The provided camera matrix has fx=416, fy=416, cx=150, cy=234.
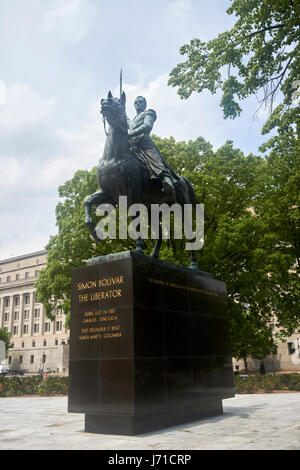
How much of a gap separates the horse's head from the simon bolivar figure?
2.70 feet

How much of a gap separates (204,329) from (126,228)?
39.1ft

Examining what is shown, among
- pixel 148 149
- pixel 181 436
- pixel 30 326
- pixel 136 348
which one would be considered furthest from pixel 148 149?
pixel 30 326

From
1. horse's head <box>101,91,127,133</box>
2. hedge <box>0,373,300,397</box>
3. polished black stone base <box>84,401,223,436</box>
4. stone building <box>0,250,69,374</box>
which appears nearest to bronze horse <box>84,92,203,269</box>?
horse's head <box>101,91,127,133</box>

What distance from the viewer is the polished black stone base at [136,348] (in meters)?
8.62

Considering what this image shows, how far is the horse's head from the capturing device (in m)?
10.1

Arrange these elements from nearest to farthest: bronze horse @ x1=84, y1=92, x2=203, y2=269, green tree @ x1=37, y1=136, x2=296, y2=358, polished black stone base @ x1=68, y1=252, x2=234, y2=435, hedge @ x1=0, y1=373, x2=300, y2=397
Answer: polished black stone base @ x1=68, y1=252, x2=234, y2=435 → bronze horse @ x1=84, y1=92, x2=203, y2=269 → hedge @ x1=0, y1=373, x2=300, y2=397 → green tree @ x1=37, y1=136, x2=296, y2=358

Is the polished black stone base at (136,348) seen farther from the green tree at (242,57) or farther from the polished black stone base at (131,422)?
the green tree at (242,57)

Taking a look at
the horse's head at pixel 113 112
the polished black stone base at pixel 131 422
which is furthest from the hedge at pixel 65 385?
the horse's head at pixel 113 112

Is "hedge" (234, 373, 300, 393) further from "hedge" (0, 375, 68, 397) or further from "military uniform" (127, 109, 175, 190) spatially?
"military uniform" (127, 109, 175, 190)

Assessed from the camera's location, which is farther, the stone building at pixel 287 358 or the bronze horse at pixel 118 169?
the stone building at pixel 287 358

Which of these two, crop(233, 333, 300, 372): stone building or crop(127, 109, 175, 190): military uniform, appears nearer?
crop(127, 109, 175, 190): military uniform

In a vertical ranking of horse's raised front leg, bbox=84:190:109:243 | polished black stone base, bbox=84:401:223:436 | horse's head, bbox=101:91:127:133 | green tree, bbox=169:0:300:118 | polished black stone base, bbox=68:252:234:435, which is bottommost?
polished black stone base, bbox=84:401:223:436

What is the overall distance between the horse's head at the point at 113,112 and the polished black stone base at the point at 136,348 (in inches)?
129
